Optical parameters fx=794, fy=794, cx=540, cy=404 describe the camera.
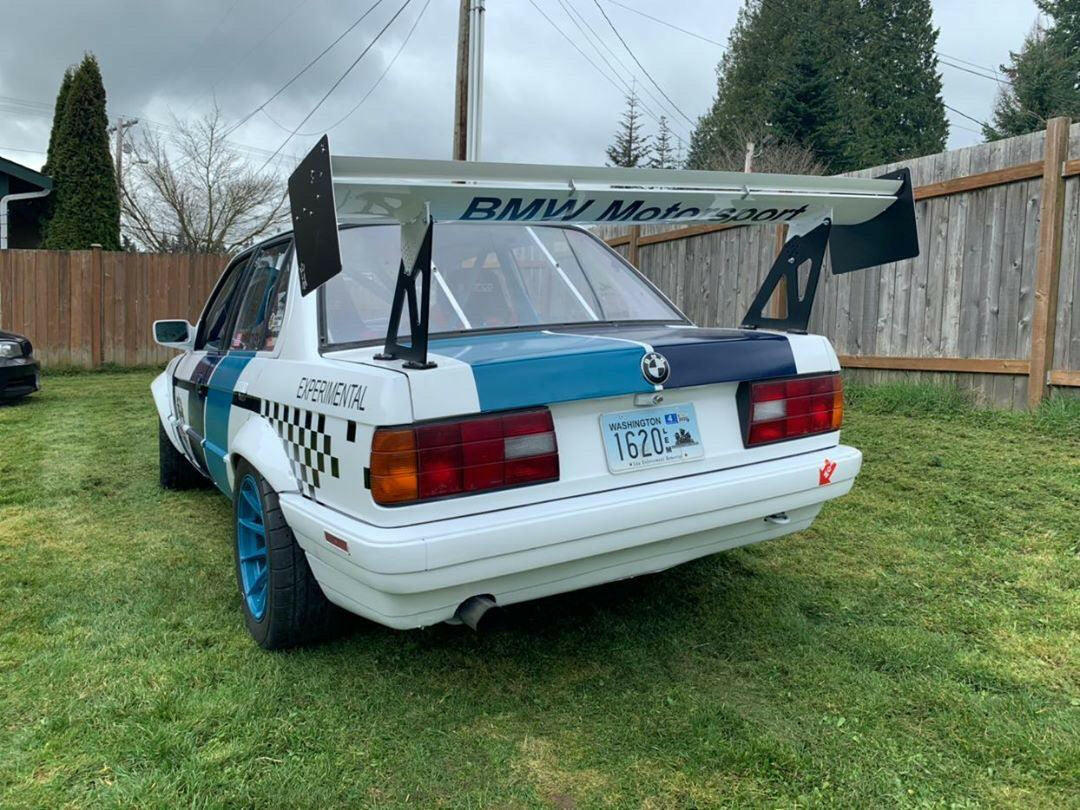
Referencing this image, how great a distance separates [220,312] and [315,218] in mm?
2460

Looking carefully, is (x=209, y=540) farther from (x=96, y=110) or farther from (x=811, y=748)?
(x=96, y=110)

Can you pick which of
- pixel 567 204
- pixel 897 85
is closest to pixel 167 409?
pixel 567 204

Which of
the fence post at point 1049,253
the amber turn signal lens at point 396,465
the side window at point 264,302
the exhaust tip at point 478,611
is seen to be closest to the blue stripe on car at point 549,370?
the amber turn signal lens at point 396,465

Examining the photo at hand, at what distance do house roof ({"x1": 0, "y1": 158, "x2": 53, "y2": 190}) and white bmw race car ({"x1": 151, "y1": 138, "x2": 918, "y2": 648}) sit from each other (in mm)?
15791

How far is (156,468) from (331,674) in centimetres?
389

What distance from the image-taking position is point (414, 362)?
2133mm

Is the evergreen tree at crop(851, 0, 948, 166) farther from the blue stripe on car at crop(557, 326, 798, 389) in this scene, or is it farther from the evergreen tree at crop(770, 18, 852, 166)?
the blue stripe on car at crop(557, 326, 798, 389)

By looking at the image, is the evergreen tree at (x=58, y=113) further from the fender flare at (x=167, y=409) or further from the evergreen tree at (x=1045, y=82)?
the evergreen tree at (x=1045, y=82)

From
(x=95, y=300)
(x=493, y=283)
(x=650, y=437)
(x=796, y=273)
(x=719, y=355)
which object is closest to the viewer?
(x=650, y=437)

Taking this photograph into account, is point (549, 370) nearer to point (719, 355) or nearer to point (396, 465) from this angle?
point (396, 465)

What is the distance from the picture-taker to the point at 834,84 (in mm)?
34031

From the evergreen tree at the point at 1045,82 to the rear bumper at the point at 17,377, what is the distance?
32913mm

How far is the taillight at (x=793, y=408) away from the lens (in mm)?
2602

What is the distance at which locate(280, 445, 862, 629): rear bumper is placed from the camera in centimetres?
204
